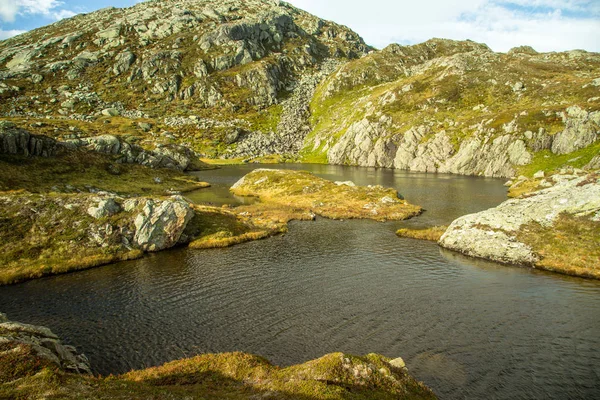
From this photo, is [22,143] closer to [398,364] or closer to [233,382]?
[233,382]

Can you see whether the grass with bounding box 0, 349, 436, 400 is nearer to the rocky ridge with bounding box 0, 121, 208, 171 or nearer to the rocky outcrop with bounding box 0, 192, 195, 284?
the rocky outcrop with bounding box 0, 192, 195, 284

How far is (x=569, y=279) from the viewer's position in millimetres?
41906

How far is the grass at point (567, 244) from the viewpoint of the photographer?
4372cm

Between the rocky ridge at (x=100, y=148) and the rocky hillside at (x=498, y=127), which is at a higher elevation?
the rocky hillside at (x=498, y=127)

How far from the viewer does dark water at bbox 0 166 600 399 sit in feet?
83.8

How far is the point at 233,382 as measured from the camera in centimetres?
2050

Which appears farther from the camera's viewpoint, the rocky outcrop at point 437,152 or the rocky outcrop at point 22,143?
the rocky outcrop at point 437,152

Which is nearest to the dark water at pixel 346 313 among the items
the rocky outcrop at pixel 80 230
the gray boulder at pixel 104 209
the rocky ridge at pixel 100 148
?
the rocky outcrop at pixel 80 230

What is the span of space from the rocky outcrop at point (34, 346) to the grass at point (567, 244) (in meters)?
53.9

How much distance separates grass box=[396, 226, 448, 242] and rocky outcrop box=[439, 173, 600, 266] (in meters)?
3.36

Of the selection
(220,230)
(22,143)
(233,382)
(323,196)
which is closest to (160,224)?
(220,230)

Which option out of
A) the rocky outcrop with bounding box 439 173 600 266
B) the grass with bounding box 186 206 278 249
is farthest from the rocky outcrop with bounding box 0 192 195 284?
the rocky outcrop with bounding box 439 173 600 266

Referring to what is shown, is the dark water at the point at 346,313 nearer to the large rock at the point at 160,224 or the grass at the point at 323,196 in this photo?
the large rock at the point at 160,224

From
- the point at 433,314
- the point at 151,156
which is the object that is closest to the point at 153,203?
the point at 433,314
